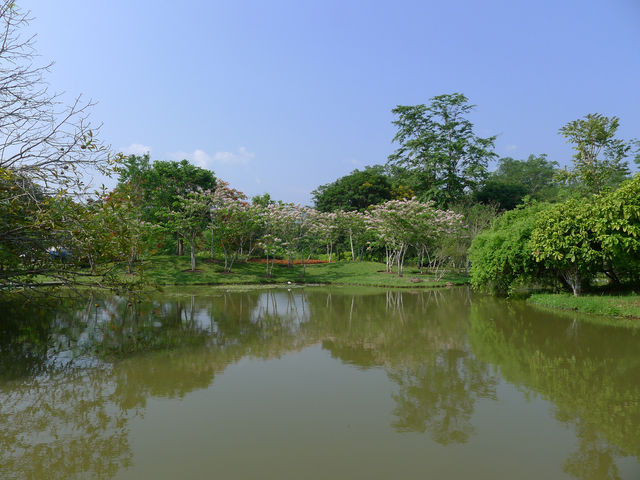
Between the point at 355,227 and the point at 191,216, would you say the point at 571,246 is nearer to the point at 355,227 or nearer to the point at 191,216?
the point at 355,227

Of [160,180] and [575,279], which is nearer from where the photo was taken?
[575,279]

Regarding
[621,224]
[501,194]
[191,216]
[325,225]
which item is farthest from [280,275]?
[501,194]

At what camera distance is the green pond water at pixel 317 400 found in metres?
4.60

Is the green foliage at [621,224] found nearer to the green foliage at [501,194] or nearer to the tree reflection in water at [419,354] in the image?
the tree reflection in water at [419,354]

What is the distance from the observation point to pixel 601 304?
14281 mm

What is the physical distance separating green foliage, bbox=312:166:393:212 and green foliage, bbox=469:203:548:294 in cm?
2306

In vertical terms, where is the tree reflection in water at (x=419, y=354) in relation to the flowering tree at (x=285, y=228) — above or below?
below

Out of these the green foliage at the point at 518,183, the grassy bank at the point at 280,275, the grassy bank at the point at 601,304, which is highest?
the green foliage at the point at 518,183

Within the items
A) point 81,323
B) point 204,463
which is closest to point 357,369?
point 204,463

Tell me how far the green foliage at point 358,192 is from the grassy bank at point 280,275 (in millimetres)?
12281

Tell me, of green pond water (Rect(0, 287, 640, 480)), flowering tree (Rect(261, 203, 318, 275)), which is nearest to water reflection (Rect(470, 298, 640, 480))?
green pond water (Rect(0, 287, 640, 480))

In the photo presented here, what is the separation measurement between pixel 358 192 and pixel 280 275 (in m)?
17.7

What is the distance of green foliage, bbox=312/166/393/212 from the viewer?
42.9m

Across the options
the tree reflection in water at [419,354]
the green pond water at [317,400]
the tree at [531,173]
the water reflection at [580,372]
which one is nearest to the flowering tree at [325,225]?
the tree reflection in water at [419,354]
